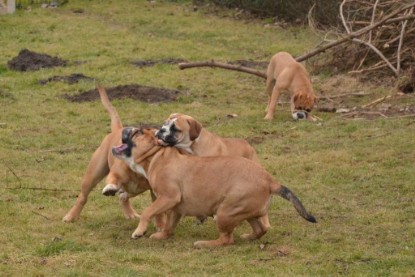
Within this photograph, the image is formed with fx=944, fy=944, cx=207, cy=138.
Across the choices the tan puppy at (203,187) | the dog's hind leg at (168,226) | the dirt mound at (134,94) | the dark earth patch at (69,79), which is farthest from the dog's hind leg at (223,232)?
the dark earth patch at (69,79)

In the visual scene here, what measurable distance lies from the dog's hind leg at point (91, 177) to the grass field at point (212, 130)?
0.25 m

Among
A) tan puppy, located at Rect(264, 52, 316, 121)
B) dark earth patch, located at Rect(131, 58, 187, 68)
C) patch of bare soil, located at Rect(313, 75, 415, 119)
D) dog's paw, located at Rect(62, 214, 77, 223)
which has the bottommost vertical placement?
dark earth patch, located at Rect(131, 58, 187, 68)

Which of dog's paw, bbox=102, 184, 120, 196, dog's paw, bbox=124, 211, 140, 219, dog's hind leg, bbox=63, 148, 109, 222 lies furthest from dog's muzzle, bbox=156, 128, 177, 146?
dog's paw, bbox=124, 211, 140, 219

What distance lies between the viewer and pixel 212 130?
49.3 feet

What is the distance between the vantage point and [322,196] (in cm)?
1098

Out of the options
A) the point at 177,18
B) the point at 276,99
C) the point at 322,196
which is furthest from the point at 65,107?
the point at 177,18

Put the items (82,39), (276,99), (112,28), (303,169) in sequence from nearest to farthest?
(303,169), (276,99), (82,39), (112,28)

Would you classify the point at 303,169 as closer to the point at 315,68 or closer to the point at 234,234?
the point at 234,234

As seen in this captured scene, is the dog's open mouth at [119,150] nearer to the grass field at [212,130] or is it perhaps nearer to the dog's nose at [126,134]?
the dog's nose at [126,134]

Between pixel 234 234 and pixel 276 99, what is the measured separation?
274 inches

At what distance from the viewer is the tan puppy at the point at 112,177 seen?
30.9 ft

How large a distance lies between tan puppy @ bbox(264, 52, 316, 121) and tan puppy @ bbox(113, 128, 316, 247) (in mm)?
6666

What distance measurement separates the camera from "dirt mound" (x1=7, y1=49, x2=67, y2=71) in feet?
68.1

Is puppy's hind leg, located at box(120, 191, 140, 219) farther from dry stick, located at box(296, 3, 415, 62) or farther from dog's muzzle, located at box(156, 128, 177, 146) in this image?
dry stick, located at box(296, 3, 415, 62)
